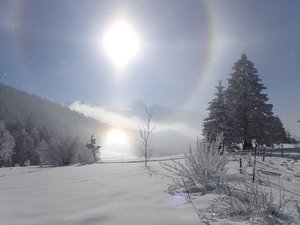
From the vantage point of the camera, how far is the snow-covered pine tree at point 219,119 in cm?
2720

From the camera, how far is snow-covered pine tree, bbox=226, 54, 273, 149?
29672 millimetres

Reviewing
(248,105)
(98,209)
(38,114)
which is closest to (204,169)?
(98,209)

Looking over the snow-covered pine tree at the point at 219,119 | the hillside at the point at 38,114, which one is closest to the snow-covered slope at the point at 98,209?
the snow-covered pine tree at the point at 219,119

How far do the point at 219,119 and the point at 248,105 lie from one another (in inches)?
168

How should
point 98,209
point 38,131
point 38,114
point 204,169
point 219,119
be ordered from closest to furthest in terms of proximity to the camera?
point 98,209
point 204,169
point 219,119
point 38,131
point 38,114

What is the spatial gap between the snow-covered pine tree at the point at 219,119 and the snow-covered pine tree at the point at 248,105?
108 centimetres

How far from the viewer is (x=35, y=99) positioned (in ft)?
532

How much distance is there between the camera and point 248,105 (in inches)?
1188

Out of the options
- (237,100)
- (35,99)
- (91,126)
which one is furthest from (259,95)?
(91,126)

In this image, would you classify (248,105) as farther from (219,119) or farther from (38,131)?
(38,131)

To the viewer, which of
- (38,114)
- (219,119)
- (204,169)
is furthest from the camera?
(38,114)

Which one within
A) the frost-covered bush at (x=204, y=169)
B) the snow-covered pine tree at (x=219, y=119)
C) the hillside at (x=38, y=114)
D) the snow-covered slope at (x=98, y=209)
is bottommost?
the snow-covered slope at (x=98, y=209)

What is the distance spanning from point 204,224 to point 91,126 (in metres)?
193

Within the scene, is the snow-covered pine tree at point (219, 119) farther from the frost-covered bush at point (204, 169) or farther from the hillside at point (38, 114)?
the hillside at point (38, 114)
